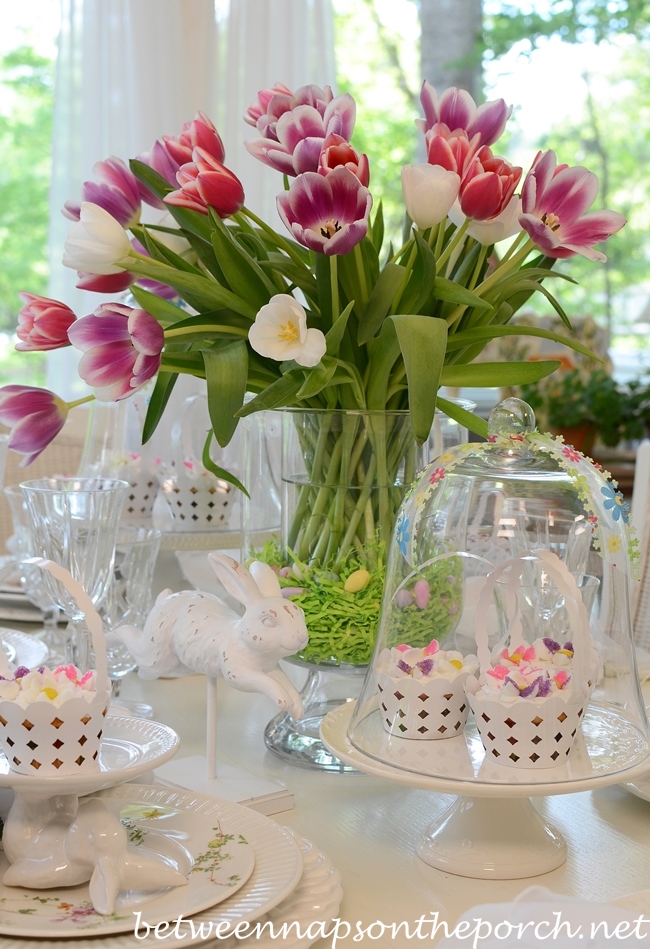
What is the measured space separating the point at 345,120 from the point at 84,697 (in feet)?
1.65

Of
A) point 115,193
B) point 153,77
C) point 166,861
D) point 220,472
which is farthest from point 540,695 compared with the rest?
point 153,77

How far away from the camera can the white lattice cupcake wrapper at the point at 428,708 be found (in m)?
0.78

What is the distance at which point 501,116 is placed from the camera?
3.09 feet

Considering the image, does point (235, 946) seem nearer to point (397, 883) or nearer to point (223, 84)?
point (397, 883)

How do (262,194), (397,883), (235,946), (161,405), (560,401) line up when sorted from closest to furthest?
(235,946) → (397,883) → (161,405) → (262,194) → (560,401)

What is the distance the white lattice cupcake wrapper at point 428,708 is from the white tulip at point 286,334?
0.87 feet

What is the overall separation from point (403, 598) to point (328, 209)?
322mm

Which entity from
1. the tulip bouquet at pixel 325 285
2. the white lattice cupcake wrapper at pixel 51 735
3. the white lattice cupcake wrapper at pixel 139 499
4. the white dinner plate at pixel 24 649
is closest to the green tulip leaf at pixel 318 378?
the tulip bouquet at pixel 325 285

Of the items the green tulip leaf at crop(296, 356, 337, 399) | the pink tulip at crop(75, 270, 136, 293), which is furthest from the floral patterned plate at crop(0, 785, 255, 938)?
the pink tulip at crop(75, 270, 136, 293)

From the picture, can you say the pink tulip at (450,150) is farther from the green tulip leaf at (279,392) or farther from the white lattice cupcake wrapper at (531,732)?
the white lattice cupcake wrapper at (531,732)

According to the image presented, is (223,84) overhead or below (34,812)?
overhead

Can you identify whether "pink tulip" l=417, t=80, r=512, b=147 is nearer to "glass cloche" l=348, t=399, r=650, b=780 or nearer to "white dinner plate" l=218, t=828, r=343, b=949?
"glass cloche" l=348, t=399, r=650, b=780

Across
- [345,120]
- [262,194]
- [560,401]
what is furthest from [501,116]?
[560,401]

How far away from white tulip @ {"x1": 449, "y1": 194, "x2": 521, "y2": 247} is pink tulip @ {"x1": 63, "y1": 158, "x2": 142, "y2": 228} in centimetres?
31
